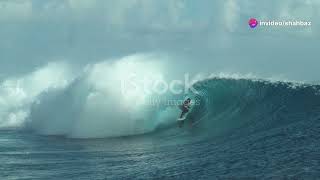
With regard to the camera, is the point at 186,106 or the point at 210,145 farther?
the point at 186,106

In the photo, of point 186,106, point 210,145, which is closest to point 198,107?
point 186,106

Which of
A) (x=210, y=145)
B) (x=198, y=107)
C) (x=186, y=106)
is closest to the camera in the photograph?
(x=210, y=145)

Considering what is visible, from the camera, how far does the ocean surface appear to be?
65.9 feet

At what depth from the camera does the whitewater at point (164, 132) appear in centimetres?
2080

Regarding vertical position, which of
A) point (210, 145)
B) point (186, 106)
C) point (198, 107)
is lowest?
point (210, 145)

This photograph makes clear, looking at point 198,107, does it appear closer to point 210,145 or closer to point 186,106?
point 186,106

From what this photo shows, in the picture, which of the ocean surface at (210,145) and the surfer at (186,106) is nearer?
the ocean surface at (210,145)

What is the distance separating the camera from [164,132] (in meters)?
32.6

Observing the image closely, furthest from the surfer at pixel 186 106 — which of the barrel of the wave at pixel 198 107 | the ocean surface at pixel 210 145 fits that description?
the ocean surface at pixel 210 145

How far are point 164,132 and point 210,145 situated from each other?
7105 mm

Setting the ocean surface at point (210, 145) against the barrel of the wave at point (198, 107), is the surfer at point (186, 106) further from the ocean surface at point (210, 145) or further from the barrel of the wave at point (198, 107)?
the ocean surface at point (210, 145)

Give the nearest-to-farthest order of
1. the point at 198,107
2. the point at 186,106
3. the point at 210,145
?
the point at 210,145, the point at 198,107, the point at 186,106

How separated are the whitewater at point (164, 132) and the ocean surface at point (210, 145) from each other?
38 millimetres

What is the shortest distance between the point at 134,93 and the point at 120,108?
8.96ft
